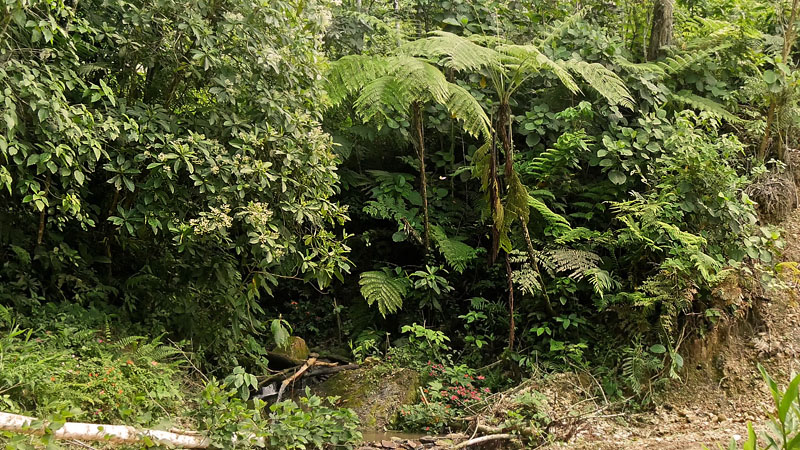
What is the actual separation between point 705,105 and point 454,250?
2.82m

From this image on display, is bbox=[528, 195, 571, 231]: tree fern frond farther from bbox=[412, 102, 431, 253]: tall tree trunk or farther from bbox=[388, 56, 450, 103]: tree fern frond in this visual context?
bbox=[388, 56, 450, 103]: tree fern frond

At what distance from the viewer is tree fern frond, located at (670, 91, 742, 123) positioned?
225 inches

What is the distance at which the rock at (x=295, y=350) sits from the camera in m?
6.13

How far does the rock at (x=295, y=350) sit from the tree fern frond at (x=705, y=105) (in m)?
4.57

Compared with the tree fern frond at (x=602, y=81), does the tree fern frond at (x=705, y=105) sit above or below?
below

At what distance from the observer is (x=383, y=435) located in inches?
183

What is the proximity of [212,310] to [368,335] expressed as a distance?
1641 mm

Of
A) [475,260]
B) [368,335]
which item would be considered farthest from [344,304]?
[475,260]

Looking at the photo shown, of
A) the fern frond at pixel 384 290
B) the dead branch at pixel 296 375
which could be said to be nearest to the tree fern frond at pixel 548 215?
the fern frond at pixel 384 290

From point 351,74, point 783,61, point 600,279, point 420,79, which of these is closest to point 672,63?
point 783,61

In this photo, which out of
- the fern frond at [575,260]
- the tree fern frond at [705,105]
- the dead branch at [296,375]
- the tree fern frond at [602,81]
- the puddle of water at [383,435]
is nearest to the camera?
the puddle of water at [383,435]

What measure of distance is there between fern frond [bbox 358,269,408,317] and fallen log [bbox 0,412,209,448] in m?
2.46

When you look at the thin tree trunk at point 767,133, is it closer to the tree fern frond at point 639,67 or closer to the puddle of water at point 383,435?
the tree fern frond at point 639,67

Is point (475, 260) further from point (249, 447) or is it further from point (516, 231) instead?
point (249, 447)
